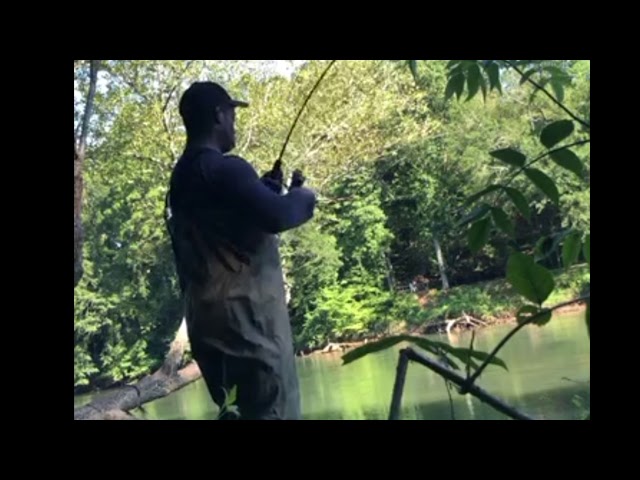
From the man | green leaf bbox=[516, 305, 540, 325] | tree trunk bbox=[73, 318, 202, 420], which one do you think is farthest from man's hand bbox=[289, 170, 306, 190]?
green leaf bbox=[516, 305, 540, 325]

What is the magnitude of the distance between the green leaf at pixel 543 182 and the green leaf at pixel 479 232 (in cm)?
3

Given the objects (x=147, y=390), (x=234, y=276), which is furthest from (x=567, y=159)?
(x=147, y=390)

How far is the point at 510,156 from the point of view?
44cm

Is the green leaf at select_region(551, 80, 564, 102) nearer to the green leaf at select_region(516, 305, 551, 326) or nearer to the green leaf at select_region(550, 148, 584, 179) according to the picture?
the green leaf at select_region(550, 148, 584, 179)

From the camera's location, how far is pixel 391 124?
38.6 ft

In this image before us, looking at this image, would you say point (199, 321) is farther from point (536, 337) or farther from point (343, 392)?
point (536, 337)

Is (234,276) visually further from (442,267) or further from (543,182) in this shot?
(442,267)

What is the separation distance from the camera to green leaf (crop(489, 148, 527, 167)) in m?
0.43

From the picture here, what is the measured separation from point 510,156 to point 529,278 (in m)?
0.10

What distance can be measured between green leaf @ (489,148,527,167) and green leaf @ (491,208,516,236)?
0.09 ft

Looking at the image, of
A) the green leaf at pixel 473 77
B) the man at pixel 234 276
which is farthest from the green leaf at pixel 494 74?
the man at pixel 234 276

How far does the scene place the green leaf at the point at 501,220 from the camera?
47 cm
